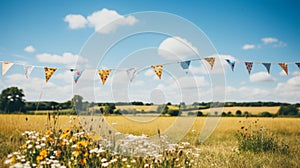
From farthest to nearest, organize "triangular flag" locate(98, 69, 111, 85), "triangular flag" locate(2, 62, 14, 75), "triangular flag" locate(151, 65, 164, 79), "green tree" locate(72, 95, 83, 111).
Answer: "triangular flag" locate(151, 65, 164, 79) < "triangular flag" locate(98, 69, 111, 85) < "triangular flag" locate(2, 62, 14, 75) < "green tree" locate(72, 95, 83, 111)

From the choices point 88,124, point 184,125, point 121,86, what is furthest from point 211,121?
point 88,124

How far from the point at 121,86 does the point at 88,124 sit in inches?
97.2

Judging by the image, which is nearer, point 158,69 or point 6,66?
point 6,66

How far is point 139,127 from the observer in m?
10.6

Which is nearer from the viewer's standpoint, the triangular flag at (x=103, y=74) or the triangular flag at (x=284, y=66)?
the triangular flag at (x=103, y=74)

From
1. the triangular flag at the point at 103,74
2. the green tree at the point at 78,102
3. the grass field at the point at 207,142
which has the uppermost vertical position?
the triangular flag at the point at 103,74

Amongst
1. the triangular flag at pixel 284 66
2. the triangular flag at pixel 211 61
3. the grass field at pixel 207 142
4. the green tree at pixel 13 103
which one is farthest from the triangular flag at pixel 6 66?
the triangular flag at pixel 284 66

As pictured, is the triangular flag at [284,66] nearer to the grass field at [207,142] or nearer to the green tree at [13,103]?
the grass field at [207,142]

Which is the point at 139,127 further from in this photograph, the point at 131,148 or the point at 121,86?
the point at 131,148

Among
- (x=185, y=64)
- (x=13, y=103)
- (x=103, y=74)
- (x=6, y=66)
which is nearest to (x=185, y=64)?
(x=185, y=64)

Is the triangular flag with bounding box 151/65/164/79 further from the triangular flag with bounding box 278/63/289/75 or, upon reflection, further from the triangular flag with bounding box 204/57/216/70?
the triangular flag with bounding box 278/63/289/75

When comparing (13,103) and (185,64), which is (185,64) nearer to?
(185,64)

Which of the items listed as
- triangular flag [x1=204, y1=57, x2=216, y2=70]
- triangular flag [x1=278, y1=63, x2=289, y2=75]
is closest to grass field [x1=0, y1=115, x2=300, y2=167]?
triangular flag [x1=204, y1=57, x2=216, y2=70]

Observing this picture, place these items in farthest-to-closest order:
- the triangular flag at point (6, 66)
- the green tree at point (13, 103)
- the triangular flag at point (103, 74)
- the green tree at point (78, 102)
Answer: the triangular flag at point (103, 74) → the triangular flag at point (6, 66) → the green tree at point (78, 102) → the green tree at point (13, 103)
